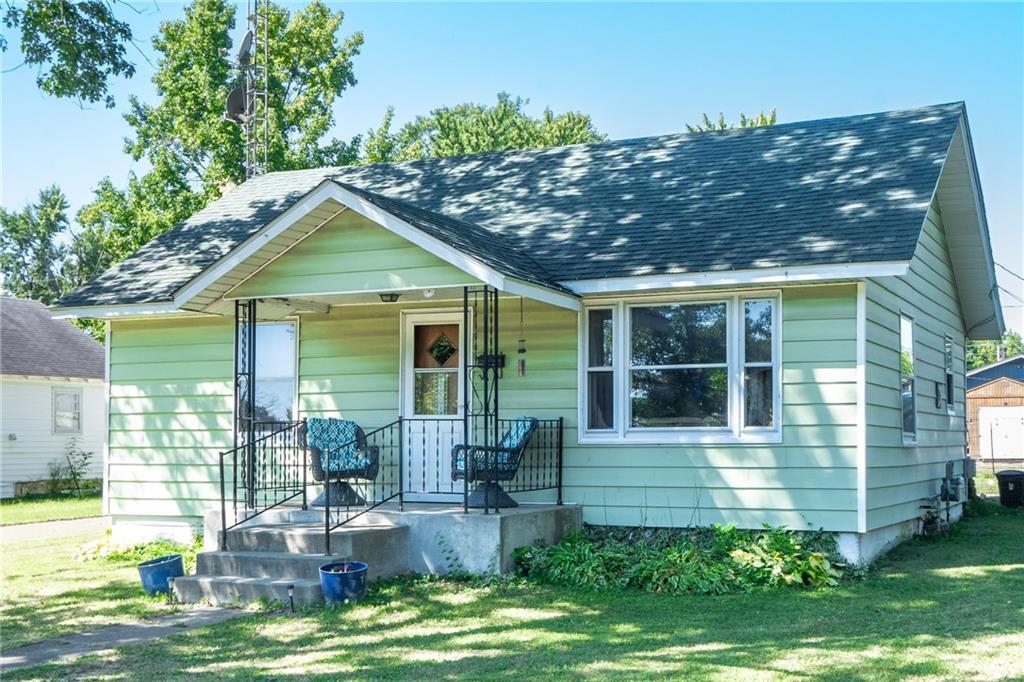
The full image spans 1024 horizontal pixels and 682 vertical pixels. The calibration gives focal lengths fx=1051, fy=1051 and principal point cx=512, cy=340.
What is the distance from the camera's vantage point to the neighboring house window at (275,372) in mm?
13250

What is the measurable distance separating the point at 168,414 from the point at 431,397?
12.7ft

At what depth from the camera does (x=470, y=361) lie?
40.1 feet

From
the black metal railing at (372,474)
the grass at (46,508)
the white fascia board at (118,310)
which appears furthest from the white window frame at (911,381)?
the grass at (46,508)

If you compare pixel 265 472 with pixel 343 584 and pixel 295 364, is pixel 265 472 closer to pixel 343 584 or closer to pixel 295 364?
pixel 295 364

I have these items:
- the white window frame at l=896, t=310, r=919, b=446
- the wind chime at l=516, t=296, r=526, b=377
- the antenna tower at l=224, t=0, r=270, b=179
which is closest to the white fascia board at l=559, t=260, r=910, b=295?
the wind chime at l=516, t=296, r=526, b=377

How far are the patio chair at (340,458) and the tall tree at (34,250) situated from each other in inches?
2086

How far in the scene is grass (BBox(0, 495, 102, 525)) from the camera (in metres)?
19.6

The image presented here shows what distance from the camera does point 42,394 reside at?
26.6 m

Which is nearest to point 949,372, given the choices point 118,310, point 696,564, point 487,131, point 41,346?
point 696,564

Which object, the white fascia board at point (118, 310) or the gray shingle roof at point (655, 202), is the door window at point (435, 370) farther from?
the white fascia board at point (118, 310)

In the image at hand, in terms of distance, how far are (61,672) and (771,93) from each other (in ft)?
120

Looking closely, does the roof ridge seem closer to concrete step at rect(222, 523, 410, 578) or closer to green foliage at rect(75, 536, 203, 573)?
concrete step at rect(222, 523, 410, 578)

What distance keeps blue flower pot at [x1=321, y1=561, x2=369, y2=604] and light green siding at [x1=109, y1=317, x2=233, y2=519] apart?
4.76 meters

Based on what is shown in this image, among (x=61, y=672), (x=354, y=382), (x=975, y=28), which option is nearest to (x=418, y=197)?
(x=354, y=382)
